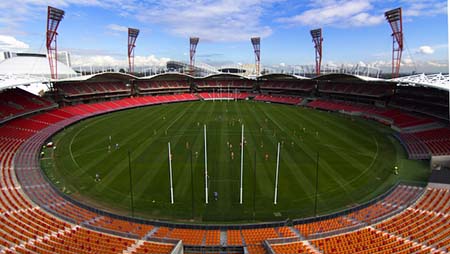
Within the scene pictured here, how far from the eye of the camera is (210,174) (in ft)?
103

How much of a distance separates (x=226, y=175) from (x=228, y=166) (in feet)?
8.41

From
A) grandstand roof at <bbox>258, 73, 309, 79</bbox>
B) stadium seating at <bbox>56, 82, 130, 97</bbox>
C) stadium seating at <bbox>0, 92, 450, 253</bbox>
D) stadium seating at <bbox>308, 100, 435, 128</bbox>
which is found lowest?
stadium seating at <bbox>0, 92, 450, 253</bbox>

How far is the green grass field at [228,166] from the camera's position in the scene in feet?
82.6

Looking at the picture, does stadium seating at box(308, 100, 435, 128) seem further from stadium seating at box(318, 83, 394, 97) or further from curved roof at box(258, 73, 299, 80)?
curved roof at box(258, 73, 299, 80)

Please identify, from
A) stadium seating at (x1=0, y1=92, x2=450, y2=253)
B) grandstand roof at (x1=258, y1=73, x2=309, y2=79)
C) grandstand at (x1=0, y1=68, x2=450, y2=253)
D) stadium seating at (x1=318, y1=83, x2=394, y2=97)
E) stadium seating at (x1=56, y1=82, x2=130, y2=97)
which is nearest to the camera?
stadium seating at (x1=0, y1=92, x2=450, y2=253)

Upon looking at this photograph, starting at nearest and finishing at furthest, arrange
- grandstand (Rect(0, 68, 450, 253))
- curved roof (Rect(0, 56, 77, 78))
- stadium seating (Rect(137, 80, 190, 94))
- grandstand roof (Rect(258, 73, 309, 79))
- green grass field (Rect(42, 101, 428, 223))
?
grandstand (Rect(0, 68, 450, 253)) < green grass field (Rect(42, 101, 428, 223)) < grandstand roof (Rect(258, 73, 309, 79)) < stadium seating (Rect(137, 80, 190, 94)) < curved roof (Rect(0, 56, 77, 78))

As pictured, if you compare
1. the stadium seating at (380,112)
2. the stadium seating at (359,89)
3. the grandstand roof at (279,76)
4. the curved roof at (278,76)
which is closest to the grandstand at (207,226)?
the stadium seating at (380,112)

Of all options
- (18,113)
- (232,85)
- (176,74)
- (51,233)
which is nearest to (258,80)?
(232,85)

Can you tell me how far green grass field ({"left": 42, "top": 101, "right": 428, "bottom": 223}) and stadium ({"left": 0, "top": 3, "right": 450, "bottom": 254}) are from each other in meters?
0.19

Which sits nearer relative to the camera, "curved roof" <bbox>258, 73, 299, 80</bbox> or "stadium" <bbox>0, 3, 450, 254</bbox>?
"stadium" <bbox>0, 3, 450, 254</bbox>

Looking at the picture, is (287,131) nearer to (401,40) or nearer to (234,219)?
(234,219)

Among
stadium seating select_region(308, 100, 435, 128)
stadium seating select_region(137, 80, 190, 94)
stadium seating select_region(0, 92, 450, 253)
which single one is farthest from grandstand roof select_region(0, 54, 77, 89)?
stadium seating select_region(308, 100, 435, 128)

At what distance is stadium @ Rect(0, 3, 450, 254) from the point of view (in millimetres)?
18781

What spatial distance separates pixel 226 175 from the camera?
102 feet
